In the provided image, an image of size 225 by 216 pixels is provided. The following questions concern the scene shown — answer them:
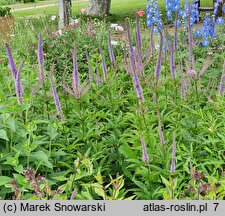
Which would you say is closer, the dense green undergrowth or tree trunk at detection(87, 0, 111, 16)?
the dense green undergrowth

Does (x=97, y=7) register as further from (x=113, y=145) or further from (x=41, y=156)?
(x=41, y=156)

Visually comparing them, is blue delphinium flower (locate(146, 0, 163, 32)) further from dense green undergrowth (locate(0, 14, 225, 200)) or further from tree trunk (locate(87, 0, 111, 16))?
tree trunk (locate(87, 0, 111, 16))

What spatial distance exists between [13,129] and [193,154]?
1.16 meters

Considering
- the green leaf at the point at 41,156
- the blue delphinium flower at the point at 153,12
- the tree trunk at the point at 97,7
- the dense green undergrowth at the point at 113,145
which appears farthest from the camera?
the tree trunk at the point at 97,7

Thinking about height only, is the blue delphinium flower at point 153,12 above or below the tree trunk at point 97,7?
above

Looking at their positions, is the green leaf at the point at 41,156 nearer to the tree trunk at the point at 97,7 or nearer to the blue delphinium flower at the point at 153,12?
the blue delphinium flower at the point at 153,12

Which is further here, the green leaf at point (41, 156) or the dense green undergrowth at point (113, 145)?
the green leaf at point (41, 156)

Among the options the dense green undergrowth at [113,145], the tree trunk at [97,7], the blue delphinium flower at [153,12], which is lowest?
the tree trunk at [97,7]

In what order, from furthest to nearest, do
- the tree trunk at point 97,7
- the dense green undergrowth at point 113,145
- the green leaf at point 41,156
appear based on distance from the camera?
the tree trunk at point 97,7
the green leaf at point 41,156
the dense green undergrowth at point 113,145

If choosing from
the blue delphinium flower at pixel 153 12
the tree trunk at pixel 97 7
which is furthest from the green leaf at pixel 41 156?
the tree trunk at pixel 97 7

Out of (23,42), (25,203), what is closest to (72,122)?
(25,203)

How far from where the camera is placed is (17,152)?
2.72m

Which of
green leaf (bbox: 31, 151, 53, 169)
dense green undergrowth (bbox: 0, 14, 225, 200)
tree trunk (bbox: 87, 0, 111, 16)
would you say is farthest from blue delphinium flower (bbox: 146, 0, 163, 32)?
tree trunk (bbox: 87, 0, 111, 16)

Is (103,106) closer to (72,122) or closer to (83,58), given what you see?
(72,122)
